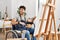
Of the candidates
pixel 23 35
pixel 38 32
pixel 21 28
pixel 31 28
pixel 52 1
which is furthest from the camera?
pixel 31 28

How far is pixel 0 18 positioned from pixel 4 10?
0.37 meters

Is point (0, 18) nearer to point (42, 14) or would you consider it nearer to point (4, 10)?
point (4, 10)

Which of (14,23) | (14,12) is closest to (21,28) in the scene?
(14,23)

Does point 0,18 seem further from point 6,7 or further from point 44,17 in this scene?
point 44,17

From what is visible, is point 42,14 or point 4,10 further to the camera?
point 4,10

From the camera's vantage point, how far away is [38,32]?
83.8 inches

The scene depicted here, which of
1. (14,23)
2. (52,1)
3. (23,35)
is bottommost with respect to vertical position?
(23,35)

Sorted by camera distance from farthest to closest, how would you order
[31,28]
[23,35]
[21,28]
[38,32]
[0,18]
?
[0,18] < [31,28] < [21,28] < [23,35] < [38,32]

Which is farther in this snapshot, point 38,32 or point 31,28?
point 31,28

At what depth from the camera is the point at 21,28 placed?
3.71 metres

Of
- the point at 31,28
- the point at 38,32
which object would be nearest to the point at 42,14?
the point at 38,32

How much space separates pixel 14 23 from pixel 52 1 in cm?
169

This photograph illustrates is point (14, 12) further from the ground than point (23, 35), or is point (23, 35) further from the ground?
point (14, 12)

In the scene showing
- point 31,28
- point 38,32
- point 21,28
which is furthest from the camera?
point 31,28
